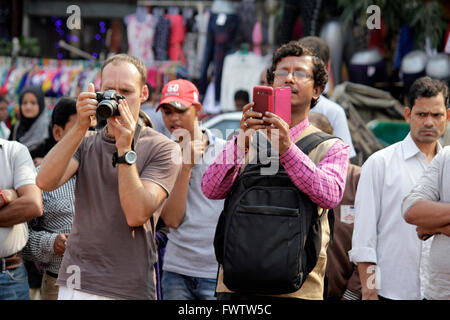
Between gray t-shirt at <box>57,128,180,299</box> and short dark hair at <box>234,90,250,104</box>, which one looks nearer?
gray t-shirt at <box>57,128,180,299</box>

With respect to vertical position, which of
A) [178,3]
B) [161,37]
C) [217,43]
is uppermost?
[178,3]

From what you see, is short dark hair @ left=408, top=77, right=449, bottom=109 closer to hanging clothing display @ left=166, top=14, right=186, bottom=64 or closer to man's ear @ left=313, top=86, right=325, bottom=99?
man's ear @ left=313, top=86, right=325, bottom=99

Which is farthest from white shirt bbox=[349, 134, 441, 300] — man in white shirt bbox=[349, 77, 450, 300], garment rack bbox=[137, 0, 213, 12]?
garment rack bbox=[137, 0, 213, 12]

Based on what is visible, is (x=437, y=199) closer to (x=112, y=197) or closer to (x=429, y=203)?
(x=429, y=203)

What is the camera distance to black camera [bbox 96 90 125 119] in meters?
2.65

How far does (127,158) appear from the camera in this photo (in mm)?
2664

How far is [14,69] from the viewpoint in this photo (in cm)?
991

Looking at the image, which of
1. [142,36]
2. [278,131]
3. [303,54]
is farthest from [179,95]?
[142,36]

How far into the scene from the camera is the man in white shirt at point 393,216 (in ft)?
11.4

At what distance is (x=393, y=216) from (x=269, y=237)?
4.28 ft

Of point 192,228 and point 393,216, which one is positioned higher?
point 393,216

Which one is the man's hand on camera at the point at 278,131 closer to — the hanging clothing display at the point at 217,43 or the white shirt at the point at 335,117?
the white shirt at the point at 335,117

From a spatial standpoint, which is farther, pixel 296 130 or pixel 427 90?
pixel 427 90
